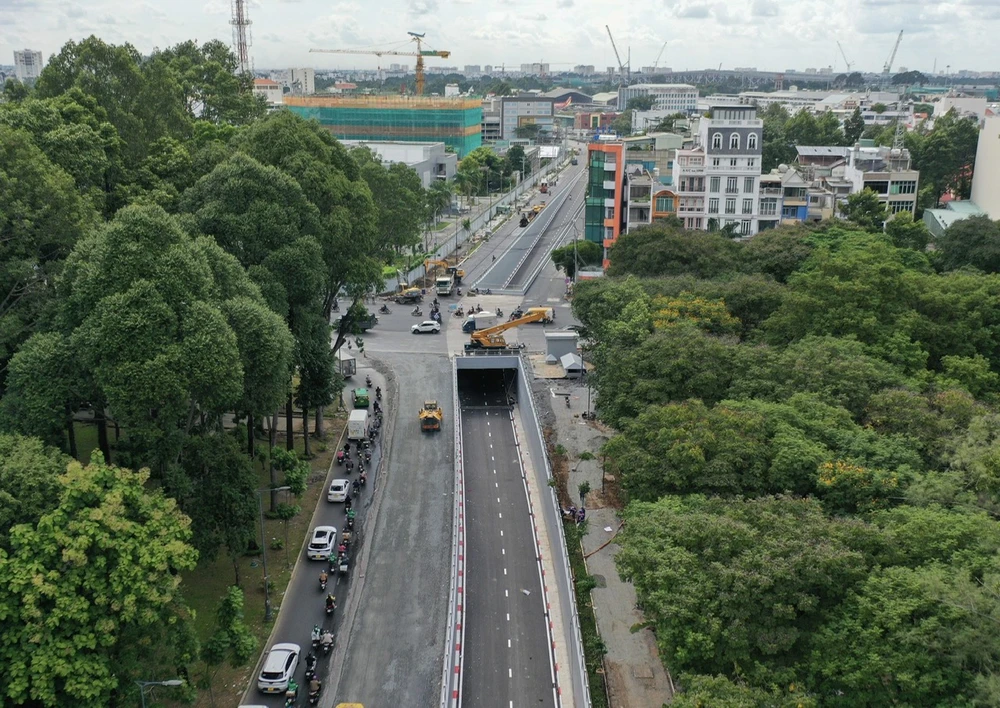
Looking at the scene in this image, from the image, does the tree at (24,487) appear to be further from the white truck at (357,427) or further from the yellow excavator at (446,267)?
the yellow excavator at (446,267)

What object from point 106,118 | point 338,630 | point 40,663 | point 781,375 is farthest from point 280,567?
point 106,118

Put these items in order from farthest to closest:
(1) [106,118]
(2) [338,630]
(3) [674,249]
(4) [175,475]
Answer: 1. (3) [674,249]
2. (1) [106,118]
3. (2) [338,630]
4. (4) [175,475]

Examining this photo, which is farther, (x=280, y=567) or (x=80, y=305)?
(x=280, y=567)

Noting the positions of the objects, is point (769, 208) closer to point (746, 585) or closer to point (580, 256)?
point (580, 256)

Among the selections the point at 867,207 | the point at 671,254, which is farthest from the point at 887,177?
the point at 671,254

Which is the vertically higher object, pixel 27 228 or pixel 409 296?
pixel 27 228

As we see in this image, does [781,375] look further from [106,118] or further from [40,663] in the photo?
[106,118]
